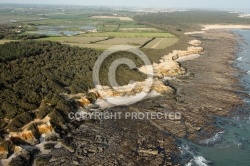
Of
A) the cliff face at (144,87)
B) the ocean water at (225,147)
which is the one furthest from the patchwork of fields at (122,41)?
the ocean water at (225,147)

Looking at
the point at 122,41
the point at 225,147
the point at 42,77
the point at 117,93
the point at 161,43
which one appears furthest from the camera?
the point at 161,43

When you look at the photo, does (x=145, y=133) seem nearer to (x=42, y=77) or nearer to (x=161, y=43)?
(x=42, y=77)

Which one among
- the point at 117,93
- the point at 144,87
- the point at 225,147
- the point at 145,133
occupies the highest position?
the point at 144,87

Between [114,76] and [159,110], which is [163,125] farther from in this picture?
[114,76]

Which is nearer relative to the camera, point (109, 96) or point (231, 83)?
point (109, 96)

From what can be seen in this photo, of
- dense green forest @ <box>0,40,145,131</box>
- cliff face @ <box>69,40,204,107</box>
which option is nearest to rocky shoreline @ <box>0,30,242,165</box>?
cliff face @ <box>69,40,204,107</box>

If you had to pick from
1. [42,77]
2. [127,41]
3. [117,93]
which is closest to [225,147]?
[117,93]

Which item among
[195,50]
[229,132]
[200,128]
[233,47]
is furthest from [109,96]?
[233,47]
